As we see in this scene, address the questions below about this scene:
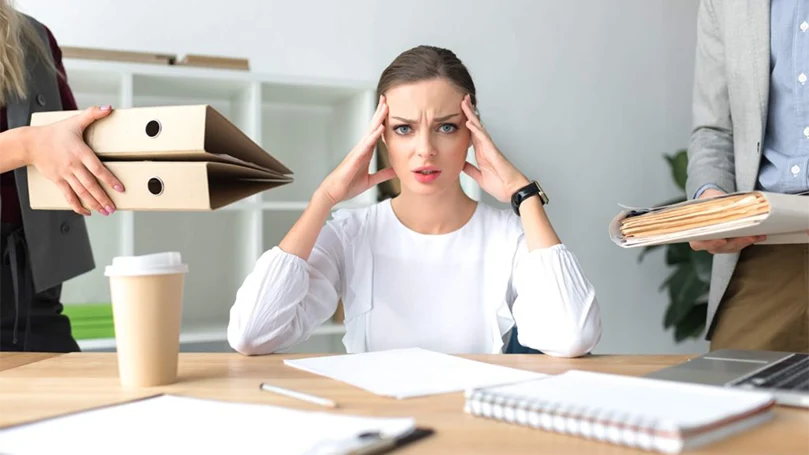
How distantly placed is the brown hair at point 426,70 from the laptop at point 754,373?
0.82 meters

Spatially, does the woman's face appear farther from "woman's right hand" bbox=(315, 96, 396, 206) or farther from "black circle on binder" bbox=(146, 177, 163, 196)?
"black circle on binder" bbox=(146, 177, 163, 196)

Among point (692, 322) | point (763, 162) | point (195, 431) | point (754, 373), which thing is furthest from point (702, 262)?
point (195, 431)

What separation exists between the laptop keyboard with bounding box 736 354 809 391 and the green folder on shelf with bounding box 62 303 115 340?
6.28 ft

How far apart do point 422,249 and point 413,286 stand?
0.09m

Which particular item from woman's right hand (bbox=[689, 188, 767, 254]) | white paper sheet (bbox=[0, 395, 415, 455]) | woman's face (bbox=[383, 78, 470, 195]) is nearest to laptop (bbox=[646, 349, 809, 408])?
white paper sheet (bbox=[0, 395, 415, 455])

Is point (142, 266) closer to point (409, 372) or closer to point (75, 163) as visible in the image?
point (75, 163)

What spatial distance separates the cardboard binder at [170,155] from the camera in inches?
36.2

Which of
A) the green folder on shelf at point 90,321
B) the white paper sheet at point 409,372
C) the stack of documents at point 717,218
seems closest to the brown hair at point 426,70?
the stack of documents at point 717,218

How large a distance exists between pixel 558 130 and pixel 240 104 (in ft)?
Answer: 4.83

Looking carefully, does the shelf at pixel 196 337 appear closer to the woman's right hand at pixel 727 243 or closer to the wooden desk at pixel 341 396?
the wooden desk at pixel 341 396

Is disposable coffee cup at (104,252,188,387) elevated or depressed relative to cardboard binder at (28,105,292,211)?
depressed

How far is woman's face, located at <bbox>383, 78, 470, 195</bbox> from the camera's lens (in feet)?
4.77

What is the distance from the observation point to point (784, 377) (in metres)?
0.79

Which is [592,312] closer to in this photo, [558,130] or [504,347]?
[504,347]
